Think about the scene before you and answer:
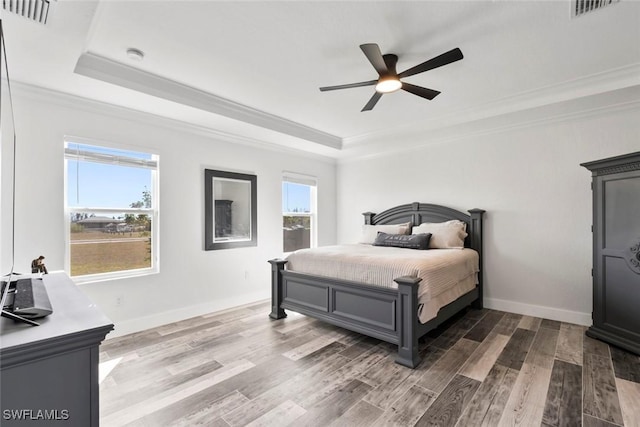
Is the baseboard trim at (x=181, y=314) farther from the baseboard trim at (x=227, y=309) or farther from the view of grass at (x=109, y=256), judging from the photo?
the view of grass at (x=109, y=256)

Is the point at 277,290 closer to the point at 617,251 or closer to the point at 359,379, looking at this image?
the point at 359,379

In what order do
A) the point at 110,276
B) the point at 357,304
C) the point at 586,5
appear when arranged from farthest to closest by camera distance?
1. the point at 110,276
2. the point at 357,304
3. the point at 586,5

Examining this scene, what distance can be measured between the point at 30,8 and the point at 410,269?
3.18 meters

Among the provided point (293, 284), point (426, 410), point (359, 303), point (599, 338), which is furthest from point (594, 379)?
point (293, 284)

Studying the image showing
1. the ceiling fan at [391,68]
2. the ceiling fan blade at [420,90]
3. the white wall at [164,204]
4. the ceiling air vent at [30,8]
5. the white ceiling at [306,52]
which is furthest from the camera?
the white wall at [164,204]

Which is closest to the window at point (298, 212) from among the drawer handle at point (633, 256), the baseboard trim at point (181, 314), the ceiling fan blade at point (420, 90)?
the baseboard trim at point (181, 314)

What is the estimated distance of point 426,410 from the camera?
1.99m

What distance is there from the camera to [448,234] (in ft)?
13.4

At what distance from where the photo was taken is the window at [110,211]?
10.0 ft

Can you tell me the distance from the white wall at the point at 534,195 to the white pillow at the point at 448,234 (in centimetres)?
36

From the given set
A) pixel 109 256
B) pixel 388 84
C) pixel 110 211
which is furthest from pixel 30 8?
pixel 388 84

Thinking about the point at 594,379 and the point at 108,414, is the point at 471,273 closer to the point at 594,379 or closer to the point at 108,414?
the point at 594,379

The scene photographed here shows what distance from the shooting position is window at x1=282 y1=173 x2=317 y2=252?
5.21 m

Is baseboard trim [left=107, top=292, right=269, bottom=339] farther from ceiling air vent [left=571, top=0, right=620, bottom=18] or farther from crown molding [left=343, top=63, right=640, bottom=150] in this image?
ceiling air vent [left=571, top=0, right=620, bottom=18]
